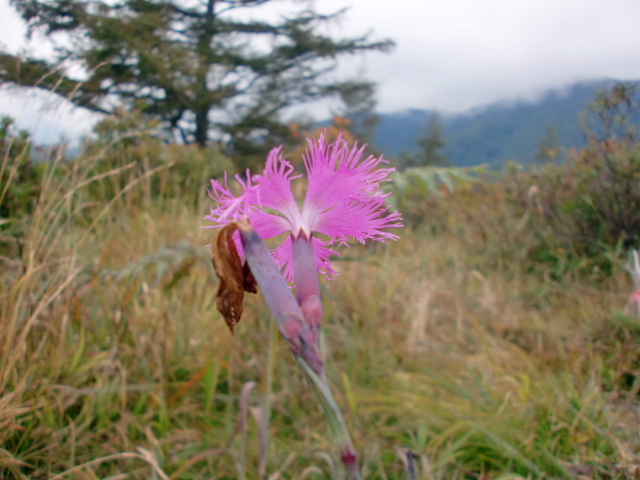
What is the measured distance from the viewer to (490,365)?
69.9 inches

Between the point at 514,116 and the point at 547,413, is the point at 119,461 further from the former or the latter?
the point at 514,116

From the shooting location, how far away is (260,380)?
183cm

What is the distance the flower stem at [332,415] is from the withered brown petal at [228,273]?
92 mm

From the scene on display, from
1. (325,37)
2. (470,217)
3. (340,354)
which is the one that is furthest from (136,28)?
(340,354)

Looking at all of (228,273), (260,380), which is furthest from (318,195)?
(260,380)

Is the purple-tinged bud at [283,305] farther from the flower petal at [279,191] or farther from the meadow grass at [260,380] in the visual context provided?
the meadow grass at [260,380]

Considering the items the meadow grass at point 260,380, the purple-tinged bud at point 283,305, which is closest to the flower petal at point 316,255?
the purple-tinged bud at point 283,305

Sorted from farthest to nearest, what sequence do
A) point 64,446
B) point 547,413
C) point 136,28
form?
point 136,28 < point 547,413 < point 64,446

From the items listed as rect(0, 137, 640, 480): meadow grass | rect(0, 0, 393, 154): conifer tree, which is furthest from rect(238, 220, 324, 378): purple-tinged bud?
rect(0, 0, 393, 154): conifer tree

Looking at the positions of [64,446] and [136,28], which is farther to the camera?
[136,28]

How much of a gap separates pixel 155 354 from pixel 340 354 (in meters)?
0.91

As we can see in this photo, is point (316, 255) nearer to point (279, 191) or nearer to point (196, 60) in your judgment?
point (279, 191)

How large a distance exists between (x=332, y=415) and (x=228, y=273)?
168mm

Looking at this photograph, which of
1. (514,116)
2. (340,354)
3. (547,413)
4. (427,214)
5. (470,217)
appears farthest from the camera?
(514,116)
